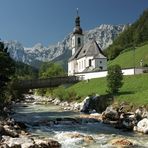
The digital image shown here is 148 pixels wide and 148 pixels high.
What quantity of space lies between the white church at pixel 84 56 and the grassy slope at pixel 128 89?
1679 centimetres

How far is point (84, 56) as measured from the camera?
112 metres

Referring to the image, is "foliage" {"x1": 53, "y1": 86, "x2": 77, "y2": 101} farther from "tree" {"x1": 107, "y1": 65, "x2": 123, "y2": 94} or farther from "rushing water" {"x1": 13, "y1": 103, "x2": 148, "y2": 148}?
"rushing water" {"x1": 13, "y1": 103, "x2": 148, "y2": 148}

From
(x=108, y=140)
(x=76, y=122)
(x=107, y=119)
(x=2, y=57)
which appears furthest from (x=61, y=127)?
(x=2, y=57)

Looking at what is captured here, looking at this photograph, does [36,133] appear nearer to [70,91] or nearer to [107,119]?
[107,119]

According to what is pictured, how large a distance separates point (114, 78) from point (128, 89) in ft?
15.8

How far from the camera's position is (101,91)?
229ft

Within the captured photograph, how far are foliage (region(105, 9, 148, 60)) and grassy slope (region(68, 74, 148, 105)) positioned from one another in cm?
6906

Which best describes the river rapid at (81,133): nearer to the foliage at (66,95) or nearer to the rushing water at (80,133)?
the rushing water at (80,133)

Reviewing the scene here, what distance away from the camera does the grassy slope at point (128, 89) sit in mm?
53603

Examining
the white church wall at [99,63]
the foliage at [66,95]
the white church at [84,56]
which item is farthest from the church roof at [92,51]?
the foliage at [66,95]

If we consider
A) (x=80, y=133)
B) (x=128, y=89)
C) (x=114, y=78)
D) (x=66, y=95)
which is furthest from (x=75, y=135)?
(x=66, y=95)

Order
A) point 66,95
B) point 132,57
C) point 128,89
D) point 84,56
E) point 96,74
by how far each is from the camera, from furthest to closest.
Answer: point 132,57 < point 84,56 < point 96,74 < point 66,95 < point 128,89

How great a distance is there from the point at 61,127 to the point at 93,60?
6357 cm

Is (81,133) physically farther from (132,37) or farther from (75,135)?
(132,37)
